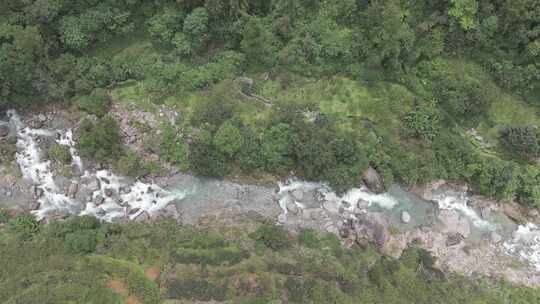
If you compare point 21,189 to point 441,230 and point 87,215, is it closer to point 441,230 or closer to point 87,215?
point 87,215

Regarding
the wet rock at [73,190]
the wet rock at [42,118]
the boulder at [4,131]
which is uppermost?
the wet rock at [42,118]

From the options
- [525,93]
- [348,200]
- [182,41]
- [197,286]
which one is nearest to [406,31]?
[525,93]

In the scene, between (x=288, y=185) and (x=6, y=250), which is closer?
(x=6, y=250)

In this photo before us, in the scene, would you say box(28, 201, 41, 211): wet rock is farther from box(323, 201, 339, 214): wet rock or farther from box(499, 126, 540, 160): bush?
box(499, 126, 540, 160): bush

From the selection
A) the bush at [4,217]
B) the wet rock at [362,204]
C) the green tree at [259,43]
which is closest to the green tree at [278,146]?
the wet rock at [362,204]

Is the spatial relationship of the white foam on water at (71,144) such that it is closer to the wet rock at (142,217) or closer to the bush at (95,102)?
the bush at (95,102)

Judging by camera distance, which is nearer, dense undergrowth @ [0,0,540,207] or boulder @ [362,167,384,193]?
dense undergrowth @ [0,0,540,207]

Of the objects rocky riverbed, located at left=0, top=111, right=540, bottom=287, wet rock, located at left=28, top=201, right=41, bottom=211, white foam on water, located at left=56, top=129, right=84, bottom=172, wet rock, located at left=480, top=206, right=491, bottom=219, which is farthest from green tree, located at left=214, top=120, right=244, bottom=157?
wet rock, located at left=480, top=206, right=491, bottom=219
